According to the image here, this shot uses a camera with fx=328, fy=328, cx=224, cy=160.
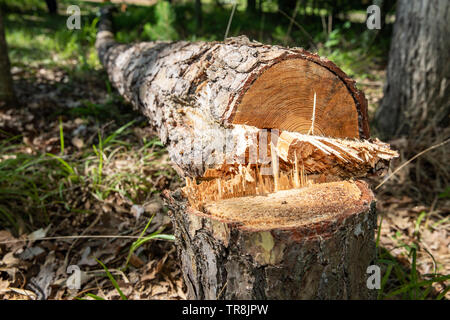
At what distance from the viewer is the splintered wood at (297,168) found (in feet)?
4.22

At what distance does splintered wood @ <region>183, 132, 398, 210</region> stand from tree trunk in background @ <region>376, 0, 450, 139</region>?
67.0 inches

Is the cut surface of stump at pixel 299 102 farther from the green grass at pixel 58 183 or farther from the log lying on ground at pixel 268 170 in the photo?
the green grass at pixel 58 183

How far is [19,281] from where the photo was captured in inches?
69.2

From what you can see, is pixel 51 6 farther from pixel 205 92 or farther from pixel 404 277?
pixel 404 277

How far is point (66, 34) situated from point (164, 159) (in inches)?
162

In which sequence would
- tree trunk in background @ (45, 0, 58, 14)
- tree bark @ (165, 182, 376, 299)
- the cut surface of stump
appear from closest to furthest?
tree bark @ (165, 182, 376, 299)
the cut surface of stump
tree trunk in background @ (45, 0, 58, 14)

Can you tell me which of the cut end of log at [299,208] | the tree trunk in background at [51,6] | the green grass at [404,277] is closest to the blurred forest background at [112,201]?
the green grass at [404,277]

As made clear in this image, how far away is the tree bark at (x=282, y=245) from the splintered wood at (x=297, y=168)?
8 cm

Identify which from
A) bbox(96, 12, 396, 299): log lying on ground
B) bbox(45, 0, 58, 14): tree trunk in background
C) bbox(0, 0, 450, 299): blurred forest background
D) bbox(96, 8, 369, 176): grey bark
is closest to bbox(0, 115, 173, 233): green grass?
bbox(0, 0, 450, 299): blurred forest background

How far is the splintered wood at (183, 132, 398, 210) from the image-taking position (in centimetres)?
129

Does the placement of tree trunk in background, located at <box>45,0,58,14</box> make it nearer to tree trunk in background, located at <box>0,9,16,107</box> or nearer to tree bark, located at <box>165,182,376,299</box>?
tree trunk in background, located at <box>0,9,16,107</box>

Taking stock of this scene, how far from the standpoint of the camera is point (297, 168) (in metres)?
1.35
